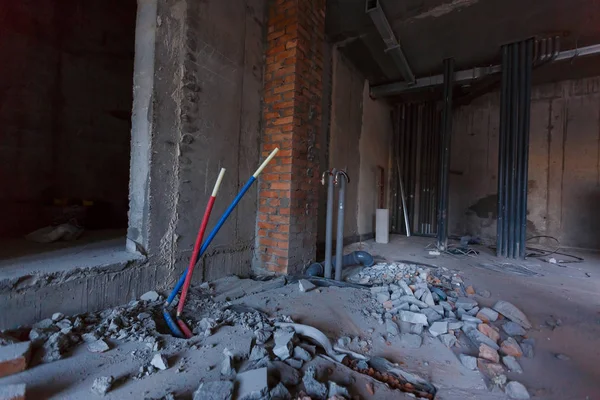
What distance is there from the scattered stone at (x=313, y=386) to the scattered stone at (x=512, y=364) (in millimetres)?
1143

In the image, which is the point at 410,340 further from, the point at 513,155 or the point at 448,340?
the point at 513,155

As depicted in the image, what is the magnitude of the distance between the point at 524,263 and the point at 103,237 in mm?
4911

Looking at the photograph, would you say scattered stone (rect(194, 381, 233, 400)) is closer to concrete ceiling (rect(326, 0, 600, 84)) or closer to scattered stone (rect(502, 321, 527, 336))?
scattered stone (rect(502, 321, 527, 336))

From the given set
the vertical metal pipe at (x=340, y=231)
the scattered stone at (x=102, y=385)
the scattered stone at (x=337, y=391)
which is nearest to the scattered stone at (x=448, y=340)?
the scattered stone at (x=337, y=391)

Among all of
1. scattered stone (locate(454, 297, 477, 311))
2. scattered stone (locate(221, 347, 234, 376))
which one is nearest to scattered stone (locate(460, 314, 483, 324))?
scattered stone (locate(454, 297, 477, 311))

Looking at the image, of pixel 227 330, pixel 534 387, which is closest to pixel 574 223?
pixel 534 387

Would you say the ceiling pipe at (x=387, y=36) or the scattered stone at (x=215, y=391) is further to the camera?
the ceiling pipe at (x=387, y=36)

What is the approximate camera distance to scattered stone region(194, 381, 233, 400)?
1.13m

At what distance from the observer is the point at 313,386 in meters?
1.25

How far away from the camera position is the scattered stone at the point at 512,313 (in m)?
2.02

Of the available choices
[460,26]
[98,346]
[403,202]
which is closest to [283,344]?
[98,346]

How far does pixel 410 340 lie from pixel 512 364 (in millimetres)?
542

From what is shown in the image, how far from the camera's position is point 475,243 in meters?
5.25

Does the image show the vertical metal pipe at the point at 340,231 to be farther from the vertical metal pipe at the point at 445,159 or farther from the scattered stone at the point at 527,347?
the vertical metal pipe at the point at 445,159
